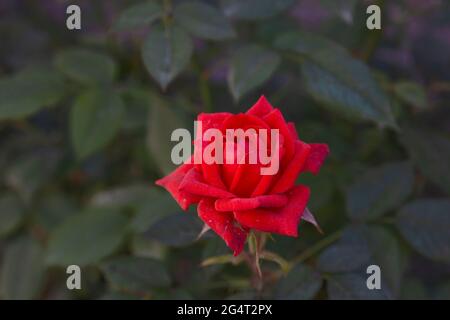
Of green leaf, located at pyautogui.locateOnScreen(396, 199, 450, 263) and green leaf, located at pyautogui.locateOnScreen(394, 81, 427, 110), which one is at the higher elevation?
green leaf, located at pyautogui.locateOnScreen(394, 81, 427, 110)

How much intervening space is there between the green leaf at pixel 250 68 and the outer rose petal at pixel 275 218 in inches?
12.1

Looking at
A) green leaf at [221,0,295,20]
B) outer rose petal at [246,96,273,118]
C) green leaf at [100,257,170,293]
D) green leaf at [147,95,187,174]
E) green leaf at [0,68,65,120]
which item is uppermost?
green leaf at [221,0,295,20]

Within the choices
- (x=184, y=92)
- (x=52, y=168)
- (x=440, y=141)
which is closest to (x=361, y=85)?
(x=440, y=141)

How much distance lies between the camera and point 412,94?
1120mm

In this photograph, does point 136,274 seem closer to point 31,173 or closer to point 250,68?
point 250,68

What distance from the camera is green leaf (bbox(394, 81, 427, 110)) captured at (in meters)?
1.11

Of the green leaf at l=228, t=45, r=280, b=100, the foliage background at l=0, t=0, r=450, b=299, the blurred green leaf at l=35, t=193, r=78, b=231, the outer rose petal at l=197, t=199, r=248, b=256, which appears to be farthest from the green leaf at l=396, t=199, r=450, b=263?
the blurred green leaf at l=35, t=193, r=78, b=231

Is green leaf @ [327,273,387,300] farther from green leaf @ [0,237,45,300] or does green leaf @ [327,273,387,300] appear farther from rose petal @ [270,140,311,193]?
green leaf @ [0,237,45,300]

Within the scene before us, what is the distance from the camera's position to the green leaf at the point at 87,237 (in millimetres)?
1159

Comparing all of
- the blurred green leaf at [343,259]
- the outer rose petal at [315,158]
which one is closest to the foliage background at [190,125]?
the blurred green leaf at [343,259]

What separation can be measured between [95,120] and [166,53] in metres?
0.23

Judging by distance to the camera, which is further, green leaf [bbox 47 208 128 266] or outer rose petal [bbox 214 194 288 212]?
green leaf [bbox 47 208 128 266]

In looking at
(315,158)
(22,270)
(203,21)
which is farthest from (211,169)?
(22,270)
